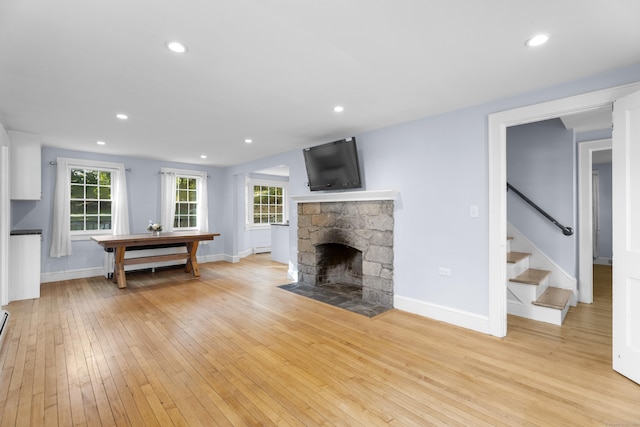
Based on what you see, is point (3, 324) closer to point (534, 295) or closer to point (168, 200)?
point (168, 200)

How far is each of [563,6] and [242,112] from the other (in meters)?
2.71

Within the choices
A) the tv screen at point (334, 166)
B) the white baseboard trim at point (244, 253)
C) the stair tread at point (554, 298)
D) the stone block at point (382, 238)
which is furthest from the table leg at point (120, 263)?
the stair tread at point (554, 298)

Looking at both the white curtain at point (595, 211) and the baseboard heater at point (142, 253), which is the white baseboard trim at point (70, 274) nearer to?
the baseboard heater at point (142, 253)

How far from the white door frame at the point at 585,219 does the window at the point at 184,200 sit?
262 inches

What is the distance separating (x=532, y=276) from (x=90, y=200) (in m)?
7.14

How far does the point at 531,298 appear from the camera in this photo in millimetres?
3182

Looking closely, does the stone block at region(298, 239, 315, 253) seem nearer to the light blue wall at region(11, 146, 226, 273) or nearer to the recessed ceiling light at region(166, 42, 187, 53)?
the light blue wall at region(11, 146, 226, 273)

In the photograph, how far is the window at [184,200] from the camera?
6.16m

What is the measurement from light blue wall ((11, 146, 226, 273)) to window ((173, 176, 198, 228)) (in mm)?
316

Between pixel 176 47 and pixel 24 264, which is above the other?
pixel 176 47

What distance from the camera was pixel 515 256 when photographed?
3619 millimetres

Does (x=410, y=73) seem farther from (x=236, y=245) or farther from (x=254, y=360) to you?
(x=236, y=245)

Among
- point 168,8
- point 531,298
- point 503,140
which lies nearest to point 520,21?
point 503,140

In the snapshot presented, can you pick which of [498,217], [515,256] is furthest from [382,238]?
[515,256]
